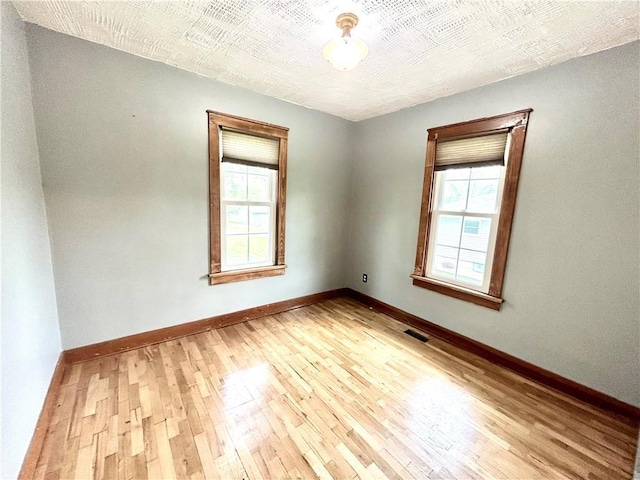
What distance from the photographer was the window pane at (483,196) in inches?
92.3

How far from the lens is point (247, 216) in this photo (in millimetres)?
2879

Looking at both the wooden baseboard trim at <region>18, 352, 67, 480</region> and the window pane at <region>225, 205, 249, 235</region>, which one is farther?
the window pane at <region>225, 205, 249, 235</region>

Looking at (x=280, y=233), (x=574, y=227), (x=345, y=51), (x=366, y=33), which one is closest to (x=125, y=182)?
(x=280, y=233)

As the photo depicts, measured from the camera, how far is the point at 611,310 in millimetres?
1781

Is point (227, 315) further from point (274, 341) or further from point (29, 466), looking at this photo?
point (29, 466)

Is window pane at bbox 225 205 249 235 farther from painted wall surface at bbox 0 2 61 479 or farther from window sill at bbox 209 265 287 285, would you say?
painted wall surface at bbox 0 2 61 479

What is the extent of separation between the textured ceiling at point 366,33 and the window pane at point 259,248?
1.64 metres

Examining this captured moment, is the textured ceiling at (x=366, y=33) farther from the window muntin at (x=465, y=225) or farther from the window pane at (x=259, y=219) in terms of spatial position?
the window pane at (x=259, y=219)

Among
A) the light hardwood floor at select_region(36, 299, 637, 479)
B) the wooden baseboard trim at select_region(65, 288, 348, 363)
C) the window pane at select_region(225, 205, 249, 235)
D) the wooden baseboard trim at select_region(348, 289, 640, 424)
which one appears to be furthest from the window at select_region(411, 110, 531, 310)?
the window pane at select_region(225, 205, 249, 235)

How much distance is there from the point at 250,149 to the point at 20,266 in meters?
1.97

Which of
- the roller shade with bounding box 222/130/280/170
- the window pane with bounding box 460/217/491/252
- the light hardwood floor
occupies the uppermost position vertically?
the roller shade with bounding box 222/130/280/170

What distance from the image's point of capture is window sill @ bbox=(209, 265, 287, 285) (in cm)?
267

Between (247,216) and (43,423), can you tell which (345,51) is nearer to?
(247,216)

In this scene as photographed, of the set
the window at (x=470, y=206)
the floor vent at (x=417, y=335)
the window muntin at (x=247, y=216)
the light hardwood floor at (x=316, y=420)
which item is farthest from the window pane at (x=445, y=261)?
the window muntin at (x=247, y=216)
